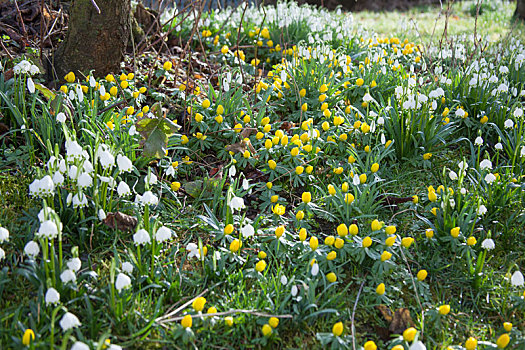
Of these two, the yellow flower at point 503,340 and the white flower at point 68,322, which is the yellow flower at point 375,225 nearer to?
the yellow flower at point 503,340

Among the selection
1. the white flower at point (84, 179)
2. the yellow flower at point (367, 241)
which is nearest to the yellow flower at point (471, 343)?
the yellow flower at point (367, 241)

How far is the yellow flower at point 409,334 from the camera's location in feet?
6.57

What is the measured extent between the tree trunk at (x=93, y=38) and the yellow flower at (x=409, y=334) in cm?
284

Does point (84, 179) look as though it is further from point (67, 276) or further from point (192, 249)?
point (192, 249)

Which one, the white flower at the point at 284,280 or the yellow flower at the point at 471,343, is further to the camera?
the white flower at the point at 284,280

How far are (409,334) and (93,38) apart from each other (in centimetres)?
293

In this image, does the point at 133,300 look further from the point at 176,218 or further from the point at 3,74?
the point at 3,74

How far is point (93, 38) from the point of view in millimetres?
3553

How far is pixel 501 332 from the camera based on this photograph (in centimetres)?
223

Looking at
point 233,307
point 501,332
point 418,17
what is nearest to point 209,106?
point 233,307

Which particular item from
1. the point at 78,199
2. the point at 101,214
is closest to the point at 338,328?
the point at 101,214

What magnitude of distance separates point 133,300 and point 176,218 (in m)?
0.71

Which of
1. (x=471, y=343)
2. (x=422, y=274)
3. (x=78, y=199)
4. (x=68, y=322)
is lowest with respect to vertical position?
(x=471, y=343)

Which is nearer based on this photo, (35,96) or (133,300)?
(133,300)
